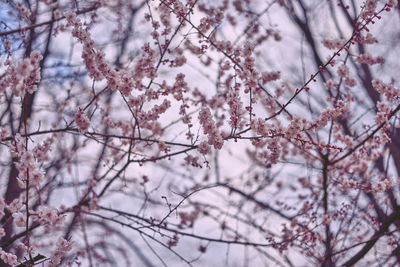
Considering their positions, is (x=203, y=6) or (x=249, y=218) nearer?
(x=203, y=6)

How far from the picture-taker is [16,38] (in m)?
4.07

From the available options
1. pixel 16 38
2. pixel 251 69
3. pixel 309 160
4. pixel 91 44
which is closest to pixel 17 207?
pixel 91 44

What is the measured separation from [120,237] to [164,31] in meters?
6.89

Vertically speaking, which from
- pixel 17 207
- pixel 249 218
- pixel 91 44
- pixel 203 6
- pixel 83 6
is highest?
pixel 203 6

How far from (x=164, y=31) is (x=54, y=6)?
195 cm

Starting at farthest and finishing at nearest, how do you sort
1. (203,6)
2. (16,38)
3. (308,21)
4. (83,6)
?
(308,21)
(203,6)
(83,6)
(16,38)

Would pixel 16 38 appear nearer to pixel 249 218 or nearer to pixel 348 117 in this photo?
pixel 249 218

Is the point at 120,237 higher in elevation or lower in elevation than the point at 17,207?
higher

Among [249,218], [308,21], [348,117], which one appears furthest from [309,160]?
[308,21]

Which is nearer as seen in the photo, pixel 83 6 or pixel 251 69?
pixel 251 69

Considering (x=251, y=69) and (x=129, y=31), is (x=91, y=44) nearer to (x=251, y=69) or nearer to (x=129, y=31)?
(x=251, y=69)

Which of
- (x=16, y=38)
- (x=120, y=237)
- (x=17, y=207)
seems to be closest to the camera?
(x=17, y=207)

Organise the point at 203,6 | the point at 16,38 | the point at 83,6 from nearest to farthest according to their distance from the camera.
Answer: the point at 16,38 → the point at 83,6 → the point at 203,6

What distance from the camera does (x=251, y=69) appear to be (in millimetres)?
3246
